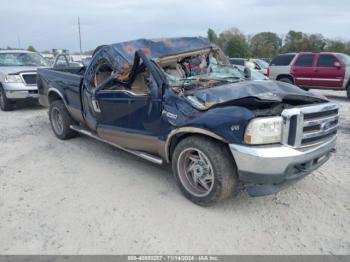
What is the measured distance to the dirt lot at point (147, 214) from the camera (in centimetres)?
315

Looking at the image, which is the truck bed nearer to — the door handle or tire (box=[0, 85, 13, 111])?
the door handle

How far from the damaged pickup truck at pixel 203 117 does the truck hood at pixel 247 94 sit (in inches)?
0.4

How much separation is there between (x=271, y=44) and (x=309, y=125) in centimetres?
4736

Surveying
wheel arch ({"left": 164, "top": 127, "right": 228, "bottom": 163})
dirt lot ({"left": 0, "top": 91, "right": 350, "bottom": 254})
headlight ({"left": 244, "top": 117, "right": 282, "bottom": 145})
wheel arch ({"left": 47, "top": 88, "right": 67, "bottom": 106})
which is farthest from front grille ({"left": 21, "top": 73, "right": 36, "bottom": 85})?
headlight ({"left": 244, "top": 117, "right": 282, "bottom": 145})

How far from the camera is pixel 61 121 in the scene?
6.63m

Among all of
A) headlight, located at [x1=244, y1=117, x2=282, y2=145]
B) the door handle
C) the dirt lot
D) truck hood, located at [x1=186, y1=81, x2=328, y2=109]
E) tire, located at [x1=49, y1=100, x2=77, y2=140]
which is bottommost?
the dirt lot

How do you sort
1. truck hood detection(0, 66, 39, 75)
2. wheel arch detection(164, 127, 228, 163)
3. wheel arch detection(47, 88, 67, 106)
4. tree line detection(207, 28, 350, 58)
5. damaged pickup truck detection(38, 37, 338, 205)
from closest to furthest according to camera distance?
damaged pickup truck detection(38, 37, 338, 205)
wheel arch detection(164, 127, 228, 163)
wheel arch detection(47, 88, 67, 106)
truck hood detection(0, 66, 39, 75)
tree line detection(207, 28, 350, 58)

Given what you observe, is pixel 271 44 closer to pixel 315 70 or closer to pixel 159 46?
pixel 315 70

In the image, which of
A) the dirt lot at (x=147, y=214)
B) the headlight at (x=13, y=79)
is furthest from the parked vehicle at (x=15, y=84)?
the dirt lot at (x=147, y=214)

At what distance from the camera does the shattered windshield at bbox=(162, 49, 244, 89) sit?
4.36m

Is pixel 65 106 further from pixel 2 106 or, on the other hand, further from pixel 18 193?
pixel 2 106

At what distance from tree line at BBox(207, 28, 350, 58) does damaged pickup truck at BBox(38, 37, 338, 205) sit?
29.4 m

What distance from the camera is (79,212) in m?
3.78

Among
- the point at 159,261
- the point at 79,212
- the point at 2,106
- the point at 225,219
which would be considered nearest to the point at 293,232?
the point at 225,219
